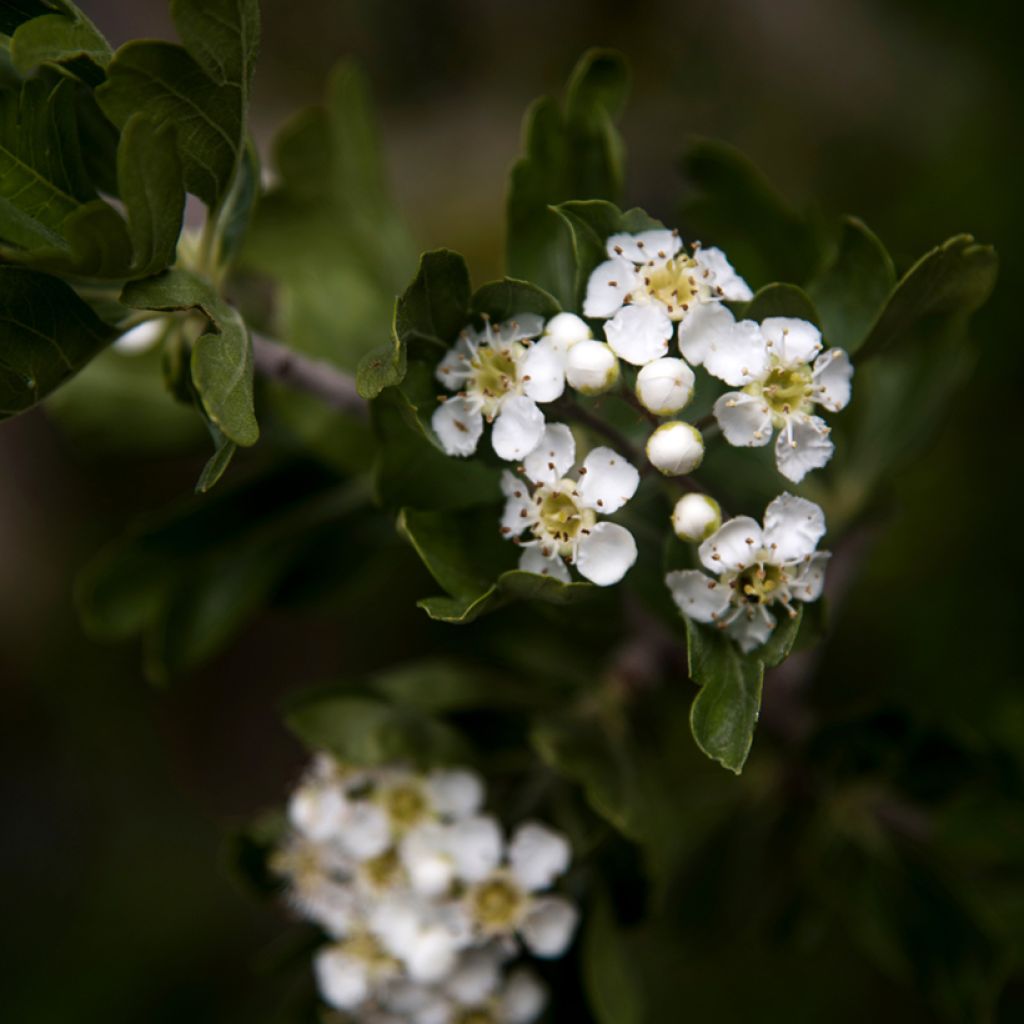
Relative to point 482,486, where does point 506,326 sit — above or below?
above

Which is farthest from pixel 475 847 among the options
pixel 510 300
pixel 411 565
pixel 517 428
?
pixel 411 565

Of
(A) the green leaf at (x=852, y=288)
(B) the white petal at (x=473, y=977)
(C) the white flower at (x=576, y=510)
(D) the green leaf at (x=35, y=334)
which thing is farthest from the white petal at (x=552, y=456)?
(B) the white petal at (x=473, y=977)

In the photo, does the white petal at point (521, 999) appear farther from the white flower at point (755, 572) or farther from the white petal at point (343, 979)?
the white flower at point (755, 572)

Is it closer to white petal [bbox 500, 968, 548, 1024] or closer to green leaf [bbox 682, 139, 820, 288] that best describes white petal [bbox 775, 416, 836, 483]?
green leaf [bbox 682, 139, 820, 288]

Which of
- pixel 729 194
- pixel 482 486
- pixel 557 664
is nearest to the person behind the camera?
pixel 482 486

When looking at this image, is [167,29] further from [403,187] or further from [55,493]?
[55,493]

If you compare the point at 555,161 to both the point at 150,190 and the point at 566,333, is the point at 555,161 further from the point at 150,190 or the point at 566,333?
the point at 150,190

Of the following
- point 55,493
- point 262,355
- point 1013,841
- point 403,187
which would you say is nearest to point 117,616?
point 262,355
